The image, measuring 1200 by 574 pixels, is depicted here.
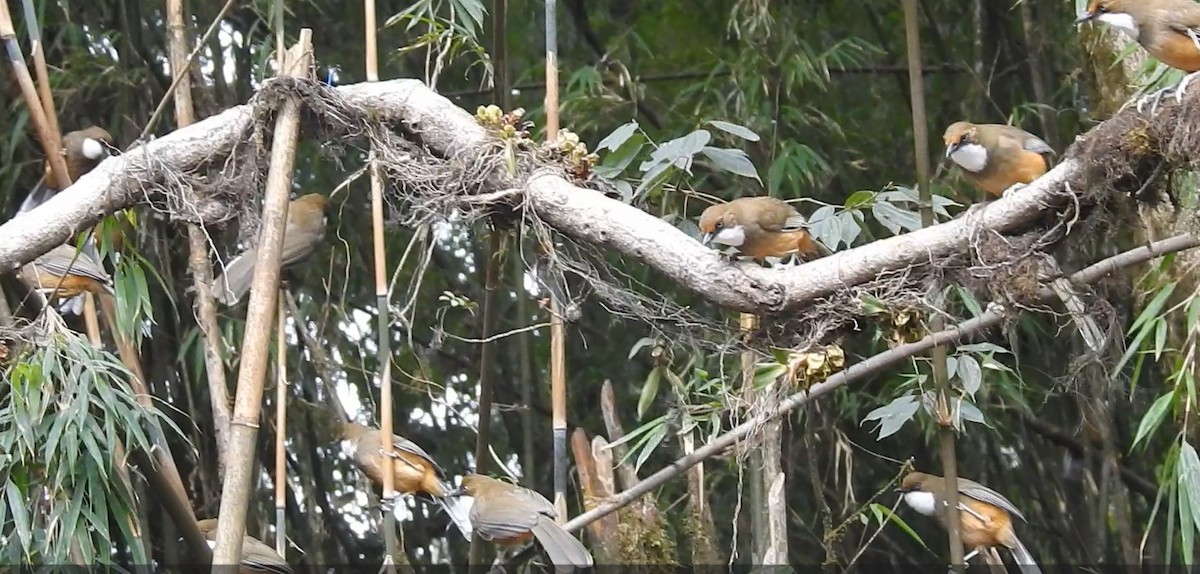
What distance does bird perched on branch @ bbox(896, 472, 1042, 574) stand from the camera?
9.43 ft

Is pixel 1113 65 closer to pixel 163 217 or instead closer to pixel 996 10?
pixel 996 10

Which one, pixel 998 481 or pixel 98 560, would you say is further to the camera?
pixel 998 481

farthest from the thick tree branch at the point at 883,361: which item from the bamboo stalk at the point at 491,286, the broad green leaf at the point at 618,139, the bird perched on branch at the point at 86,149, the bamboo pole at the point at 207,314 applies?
the bird perched on branch at the point at 86,149

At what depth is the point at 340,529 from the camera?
4074mm

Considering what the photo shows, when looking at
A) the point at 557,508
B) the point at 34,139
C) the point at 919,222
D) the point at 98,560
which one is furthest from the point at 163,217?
the point at 34,139

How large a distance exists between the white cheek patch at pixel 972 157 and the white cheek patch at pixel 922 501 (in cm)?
84

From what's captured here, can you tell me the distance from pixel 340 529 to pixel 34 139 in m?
1.45

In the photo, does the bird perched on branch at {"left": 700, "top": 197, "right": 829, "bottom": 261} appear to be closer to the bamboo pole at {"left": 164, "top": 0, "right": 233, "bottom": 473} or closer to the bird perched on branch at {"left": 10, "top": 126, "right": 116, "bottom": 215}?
the bamboo pole at {"left": 164, "top": 0, "right": 233, "bottom": 473}

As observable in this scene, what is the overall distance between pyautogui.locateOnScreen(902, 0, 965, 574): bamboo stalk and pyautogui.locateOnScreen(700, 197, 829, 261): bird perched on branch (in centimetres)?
33

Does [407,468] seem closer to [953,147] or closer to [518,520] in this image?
[518,520]

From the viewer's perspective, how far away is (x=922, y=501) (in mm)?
3014

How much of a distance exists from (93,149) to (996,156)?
2.13 m

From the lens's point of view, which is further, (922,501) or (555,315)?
(922,501)

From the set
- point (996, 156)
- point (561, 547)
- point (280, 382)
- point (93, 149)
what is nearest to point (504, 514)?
point (561, 547)
